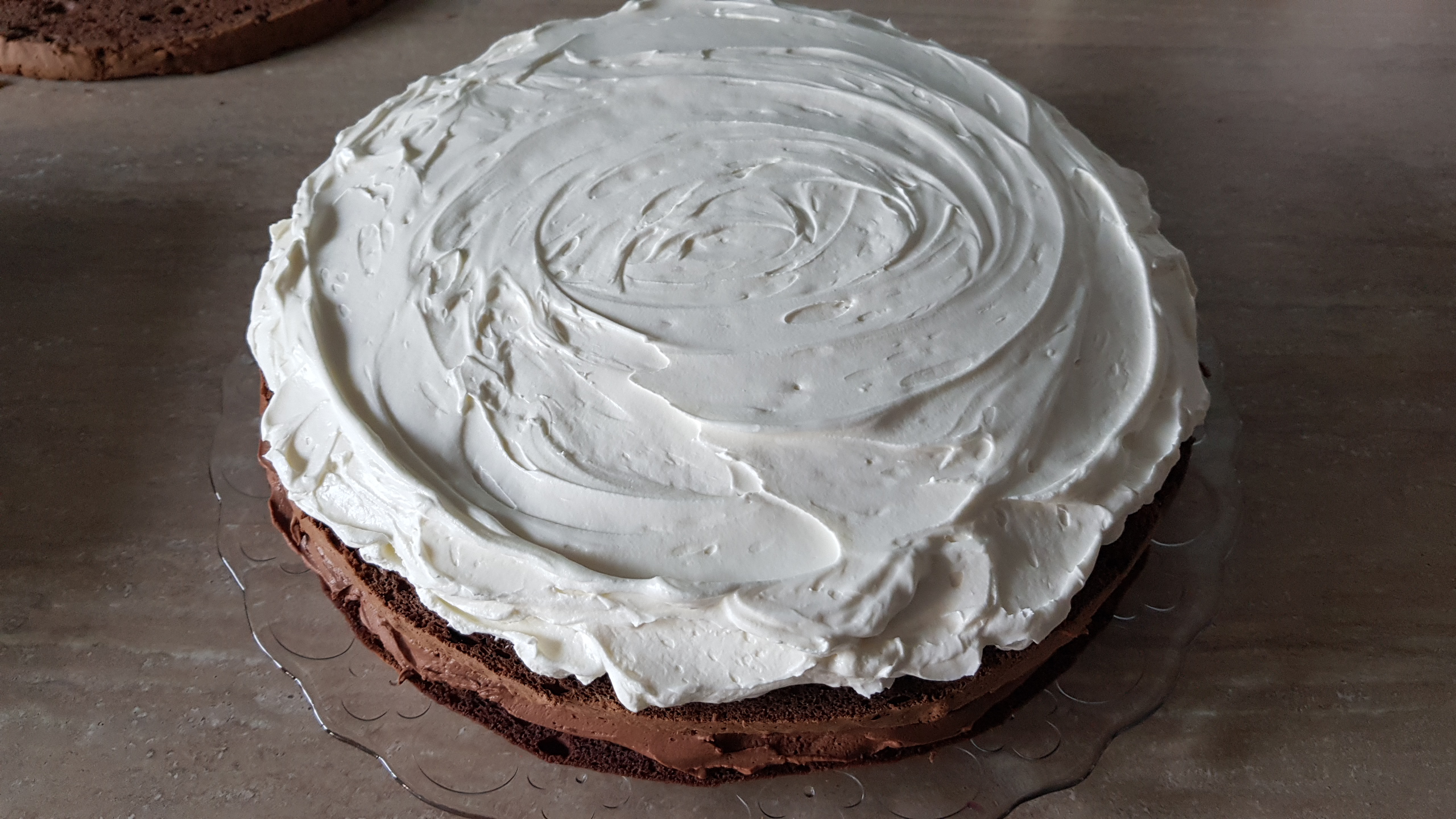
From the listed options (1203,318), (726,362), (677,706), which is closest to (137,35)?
(726,362)

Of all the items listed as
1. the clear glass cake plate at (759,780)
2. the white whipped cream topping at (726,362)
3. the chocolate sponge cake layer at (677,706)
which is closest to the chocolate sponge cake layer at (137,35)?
the white whipped cream topping at (726,362)

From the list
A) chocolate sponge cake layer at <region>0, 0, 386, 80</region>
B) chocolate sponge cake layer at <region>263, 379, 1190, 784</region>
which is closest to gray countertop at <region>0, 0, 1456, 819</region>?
chocolate sponge cake layer at <region>0, 0, 386, 80</region>

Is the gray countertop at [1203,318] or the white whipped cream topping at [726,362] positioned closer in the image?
the white whipped cream topping at [726,362]

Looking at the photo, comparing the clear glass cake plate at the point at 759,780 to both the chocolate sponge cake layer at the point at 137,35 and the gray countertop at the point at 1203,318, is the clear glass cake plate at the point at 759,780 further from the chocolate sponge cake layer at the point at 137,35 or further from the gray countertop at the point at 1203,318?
the chocolate sponge cake layer at the point at 137,35

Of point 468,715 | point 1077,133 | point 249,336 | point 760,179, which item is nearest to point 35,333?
point 249,336

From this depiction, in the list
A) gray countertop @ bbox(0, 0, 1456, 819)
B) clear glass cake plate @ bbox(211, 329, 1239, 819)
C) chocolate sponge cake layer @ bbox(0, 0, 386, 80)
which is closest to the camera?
clear glass cake plate @ bbox(211, 329, 1239, 819)

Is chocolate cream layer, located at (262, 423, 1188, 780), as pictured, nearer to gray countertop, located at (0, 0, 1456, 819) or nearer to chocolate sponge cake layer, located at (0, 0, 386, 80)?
gray countertop, located at (0, 0, 1456, 819)
